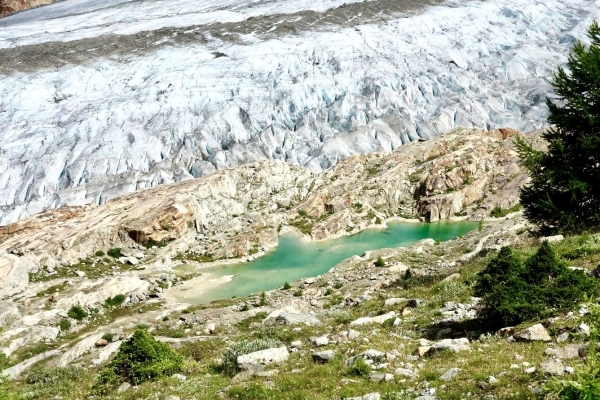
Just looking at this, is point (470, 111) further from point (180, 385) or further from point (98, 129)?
point (180, 385)

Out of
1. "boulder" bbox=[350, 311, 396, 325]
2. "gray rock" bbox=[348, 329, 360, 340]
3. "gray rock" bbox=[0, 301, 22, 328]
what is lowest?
"gray rock" bbox=[0, 301, 22, 328]

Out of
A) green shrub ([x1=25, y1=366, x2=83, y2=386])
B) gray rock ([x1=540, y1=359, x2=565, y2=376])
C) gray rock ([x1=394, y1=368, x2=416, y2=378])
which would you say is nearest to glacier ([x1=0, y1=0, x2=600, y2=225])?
green shrub ([x1=25, y1=366, x2=83, y2=386])

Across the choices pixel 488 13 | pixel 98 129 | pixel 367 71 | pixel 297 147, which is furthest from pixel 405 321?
pixel 488 13

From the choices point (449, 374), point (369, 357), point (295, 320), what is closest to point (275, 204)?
point (295, 320)

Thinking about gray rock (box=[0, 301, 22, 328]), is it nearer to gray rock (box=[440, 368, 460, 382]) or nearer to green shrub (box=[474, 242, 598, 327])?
green shrub (box=[474, 242, 598, 327])

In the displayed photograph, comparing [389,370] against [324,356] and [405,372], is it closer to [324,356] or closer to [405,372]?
[405,372]

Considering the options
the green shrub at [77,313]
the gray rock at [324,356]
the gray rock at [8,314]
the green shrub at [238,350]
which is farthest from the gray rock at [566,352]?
the green shrub at [77,313]
